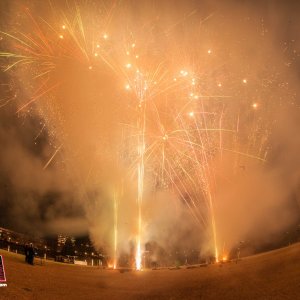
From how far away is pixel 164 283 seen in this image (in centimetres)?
2120

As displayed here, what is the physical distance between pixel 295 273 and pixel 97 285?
9.97m

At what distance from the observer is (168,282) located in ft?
70.3

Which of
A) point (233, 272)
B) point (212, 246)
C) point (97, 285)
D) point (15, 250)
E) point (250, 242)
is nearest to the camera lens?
point (97, 285)

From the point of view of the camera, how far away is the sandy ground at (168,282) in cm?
1694

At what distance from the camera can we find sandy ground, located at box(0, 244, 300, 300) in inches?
667

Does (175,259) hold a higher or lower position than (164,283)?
higher

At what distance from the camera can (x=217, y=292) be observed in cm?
1820

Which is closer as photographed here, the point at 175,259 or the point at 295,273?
the point at 295,273

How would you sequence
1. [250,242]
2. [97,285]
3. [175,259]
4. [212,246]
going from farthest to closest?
[175,259] → [212,246] → [250,242] → [97,285]

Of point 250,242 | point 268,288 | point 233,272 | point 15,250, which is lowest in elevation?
point 268,288

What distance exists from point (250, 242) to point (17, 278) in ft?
93.8

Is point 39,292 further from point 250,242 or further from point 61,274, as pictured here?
point 250,242

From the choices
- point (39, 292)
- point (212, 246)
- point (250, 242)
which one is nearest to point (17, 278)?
point (39, 292)

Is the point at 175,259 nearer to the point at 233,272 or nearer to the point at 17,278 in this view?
the point at 233,272
